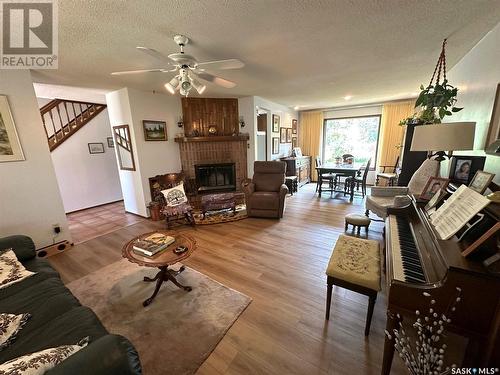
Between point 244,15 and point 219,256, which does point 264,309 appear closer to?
point 219,256

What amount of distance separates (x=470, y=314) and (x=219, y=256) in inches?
92.9

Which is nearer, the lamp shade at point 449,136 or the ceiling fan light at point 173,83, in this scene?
the lamp shade at point 449,136

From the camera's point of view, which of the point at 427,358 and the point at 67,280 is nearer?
the point at 427,358

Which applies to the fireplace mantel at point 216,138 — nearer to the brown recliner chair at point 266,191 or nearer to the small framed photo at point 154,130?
the small framed photo at point 154,130

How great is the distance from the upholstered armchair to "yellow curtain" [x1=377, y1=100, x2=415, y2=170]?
327 centimetres

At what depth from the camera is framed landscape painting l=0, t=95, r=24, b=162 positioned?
245 cm

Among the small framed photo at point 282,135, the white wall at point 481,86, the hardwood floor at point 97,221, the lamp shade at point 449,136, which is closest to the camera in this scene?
the lamp shade at point 449,136

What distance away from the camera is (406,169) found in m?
3.63

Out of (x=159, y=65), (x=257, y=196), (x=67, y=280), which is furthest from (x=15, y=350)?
(x=257, y=196)

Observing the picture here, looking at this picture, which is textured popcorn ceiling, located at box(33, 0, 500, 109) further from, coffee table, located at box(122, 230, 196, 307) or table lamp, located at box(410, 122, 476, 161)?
coffee table, located at box(122, 230, 196, 307)

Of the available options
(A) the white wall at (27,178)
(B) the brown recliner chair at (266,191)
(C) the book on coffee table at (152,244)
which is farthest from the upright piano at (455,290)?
(A) the white wall at (27,178)

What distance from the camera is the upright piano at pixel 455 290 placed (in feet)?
3.05

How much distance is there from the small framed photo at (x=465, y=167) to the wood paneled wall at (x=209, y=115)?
13.0ft

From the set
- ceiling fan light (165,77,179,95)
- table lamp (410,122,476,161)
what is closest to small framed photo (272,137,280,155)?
ceiling fan light (165,77,179,95)
